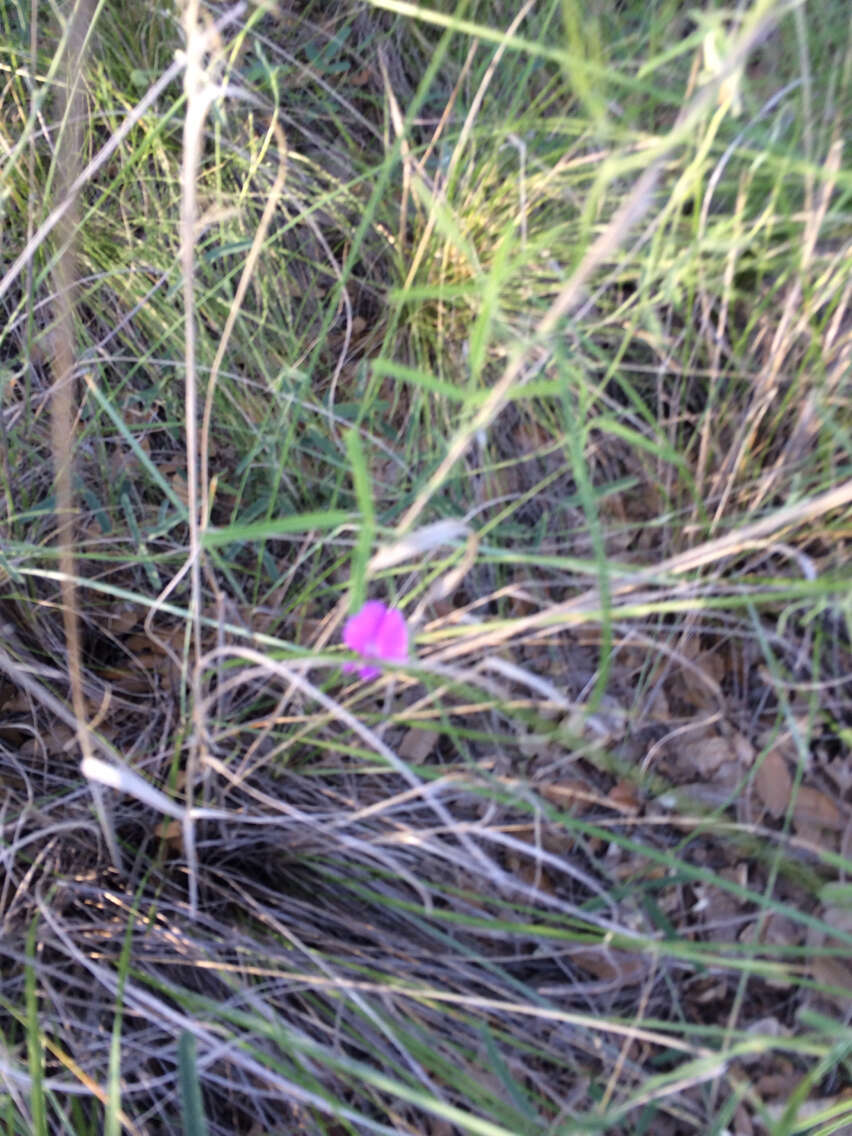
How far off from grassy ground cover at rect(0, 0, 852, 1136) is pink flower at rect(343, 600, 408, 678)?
0.09ft

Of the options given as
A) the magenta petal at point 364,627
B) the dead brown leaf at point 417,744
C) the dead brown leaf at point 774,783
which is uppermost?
the magenta petal at point 364,627

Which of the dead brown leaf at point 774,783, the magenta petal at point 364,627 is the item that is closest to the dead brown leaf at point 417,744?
the magenta petal at point 364,627

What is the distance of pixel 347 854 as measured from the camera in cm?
84

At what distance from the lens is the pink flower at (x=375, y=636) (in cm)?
69

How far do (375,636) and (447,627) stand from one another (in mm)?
158

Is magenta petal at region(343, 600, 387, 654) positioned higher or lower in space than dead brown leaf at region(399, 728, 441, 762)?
higher

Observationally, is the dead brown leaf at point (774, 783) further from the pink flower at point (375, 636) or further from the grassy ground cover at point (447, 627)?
the pink flower at point (375, 636)

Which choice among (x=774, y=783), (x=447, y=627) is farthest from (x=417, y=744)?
(x=774, y=783)

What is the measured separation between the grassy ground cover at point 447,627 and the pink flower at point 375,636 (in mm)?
27

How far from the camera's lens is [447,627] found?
0.86 m

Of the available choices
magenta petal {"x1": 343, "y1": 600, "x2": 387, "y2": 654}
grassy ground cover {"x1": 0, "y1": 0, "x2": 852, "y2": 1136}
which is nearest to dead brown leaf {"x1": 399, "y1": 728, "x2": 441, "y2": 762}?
grassy ground cover {"x1": 0, "y1": 0, "x2": 852, "y2": 1136}

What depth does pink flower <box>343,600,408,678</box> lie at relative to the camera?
27.0 inches

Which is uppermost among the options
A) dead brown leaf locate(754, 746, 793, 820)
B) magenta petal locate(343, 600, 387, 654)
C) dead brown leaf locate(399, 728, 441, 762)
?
magenta petal locate(343, 600, 387, 654)

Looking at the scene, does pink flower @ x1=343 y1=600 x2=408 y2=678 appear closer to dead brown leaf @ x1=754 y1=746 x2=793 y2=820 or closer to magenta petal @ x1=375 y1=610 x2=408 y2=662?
magenta petal @ x1=375 y1=610 x2=408 y2=662
